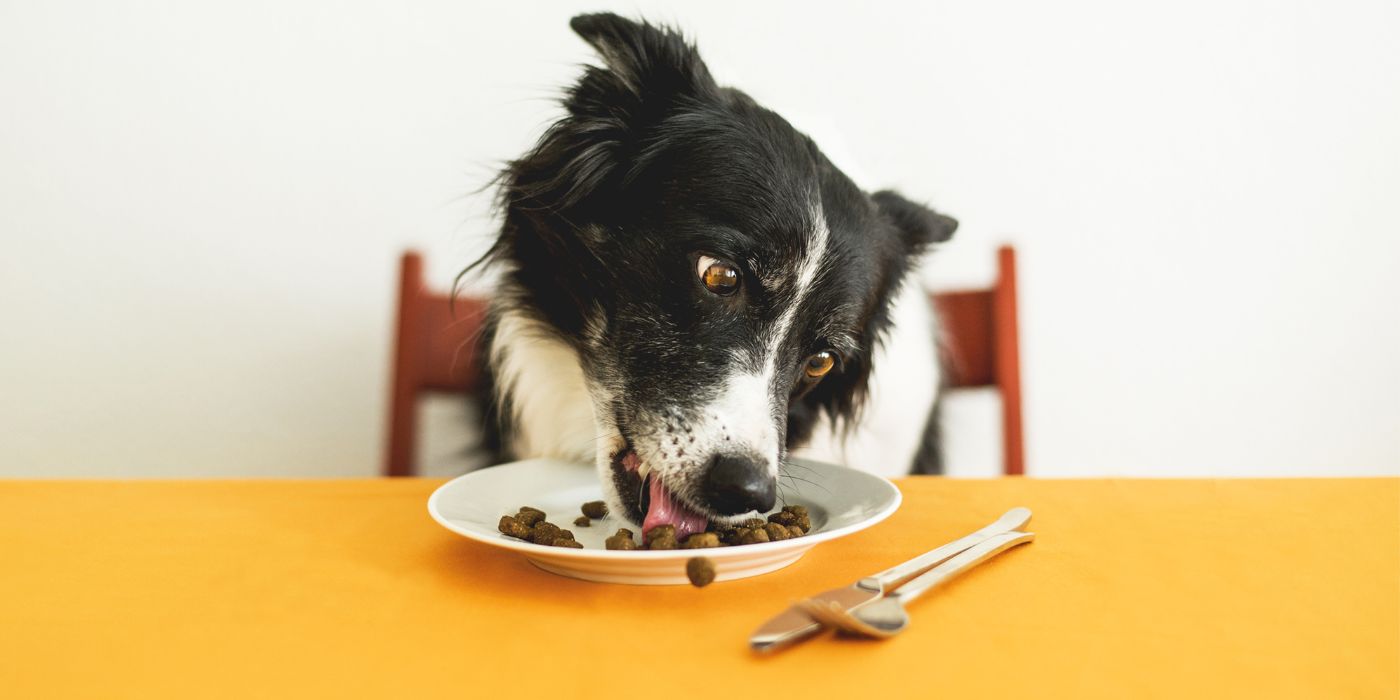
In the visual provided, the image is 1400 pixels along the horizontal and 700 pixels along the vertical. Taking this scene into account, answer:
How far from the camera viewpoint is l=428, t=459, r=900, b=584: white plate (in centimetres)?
83

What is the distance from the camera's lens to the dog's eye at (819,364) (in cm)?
154

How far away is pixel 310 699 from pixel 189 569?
1.37ft

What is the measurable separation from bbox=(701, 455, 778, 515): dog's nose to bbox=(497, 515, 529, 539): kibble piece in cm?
27

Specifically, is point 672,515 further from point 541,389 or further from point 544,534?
point 541,389

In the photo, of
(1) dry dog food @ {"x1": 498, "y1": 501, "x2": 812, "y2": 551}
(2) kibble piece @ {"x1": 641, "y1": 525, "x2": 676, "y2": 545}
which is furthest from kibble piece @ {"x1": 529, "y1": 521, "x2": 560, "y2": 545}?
(2) kibble piece @ {"x1": 641, "y1": 525, "x2": 676, "y2": 545}

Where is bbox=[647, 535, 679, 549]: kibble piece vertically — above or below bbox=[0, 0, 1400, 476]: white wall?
below

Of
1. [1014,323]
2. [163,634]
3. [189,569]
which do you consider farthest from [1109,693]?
[1014,323]

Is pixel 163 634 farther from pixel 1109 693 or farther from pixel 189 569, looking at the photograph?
pixel 1109 693

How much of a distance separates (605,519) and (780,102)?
1.62 metres

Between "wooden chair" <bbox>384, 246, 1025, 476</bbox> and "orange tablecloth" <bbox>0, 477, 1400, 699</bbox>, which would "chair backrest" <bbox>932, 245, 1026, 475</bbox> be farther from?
"orange tablecloth" <bbox>0, 477, 1400, 699</bbox>

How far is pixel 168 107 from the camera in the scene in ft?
8.22

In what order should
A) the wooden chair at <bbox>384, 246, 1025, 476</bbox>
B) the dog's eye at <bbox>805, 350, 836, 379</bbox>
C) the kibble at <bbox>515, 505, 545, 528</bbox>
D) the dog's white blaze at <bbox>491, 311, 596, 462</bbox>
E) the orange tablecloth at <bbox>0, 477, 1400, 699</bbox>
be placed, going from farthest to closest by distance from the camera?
the wooden chair at <bbox>384, 246, 1025, 476</bbox> → the dog's white blaze at <bbox>491, 311, 596, 462</bbox> → the dog's eye at <bbox>805, 350, 836, 379</bbox> → the kibble at <bbox>515, 505, 545, 528</bbox> → the orange tablecloth at <bbox>0, 477, 1400, 699</bbox>

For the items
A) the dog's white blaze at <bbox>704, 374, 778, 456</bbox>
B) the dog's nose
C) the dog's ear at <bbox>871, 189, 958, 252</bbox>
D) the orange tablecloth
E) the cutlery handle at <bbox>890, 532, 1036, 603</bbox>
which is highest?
the dog's ear at <bbox>871, 189, 958, 252</bbox>

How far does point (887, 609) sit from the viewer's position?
752mm
